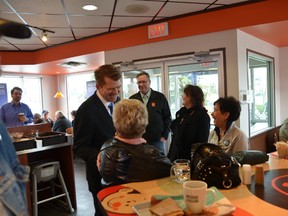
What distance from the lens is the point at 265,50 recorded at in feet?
13.7

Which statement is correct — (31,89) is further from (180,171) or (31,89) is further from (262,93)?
(180,171)

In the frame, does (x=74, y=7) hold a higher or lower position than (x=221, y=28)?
higher

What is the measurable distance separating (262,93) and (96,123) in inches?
142

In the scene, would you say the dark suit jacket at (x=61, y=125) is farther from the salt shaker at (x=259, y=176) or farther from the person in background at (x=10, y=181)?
the person in background at (x=10, y=181)

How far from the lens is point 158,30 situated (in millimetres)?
3885

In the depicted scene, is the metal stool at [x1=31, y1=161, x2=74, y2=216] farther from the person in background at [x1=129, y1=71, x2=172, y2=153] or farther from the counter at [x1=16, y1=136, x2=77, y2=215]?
the person in background at [x1=129, y1=71, x2=172, y2=153]

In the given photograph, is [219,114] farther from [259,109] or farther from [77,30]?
[77,30]

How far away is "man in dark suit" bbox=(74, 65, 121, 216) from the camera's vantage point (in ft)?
5.69

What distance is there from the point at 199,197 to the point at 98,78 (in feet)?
3.87

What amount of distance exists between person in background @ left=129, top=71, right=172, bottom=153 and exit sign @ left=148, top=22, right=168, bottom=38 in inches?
37.0

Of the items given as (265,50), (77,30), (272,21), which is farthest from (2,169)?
(265,50)

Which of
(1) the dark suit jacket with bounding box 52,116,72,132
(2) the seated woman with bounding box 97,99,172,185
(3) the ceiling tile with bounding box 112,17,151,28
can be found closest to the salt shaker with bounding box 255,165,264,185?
(2) the seated woman with bounding box 97,99,172,185

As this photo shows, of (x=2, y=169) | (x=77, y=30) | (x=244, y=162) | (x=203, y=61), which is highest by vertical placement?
(x=77, y=30)

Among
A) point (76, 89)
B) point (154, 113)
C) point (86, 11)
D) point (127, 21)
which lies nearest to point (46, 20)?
point (86, 11)
